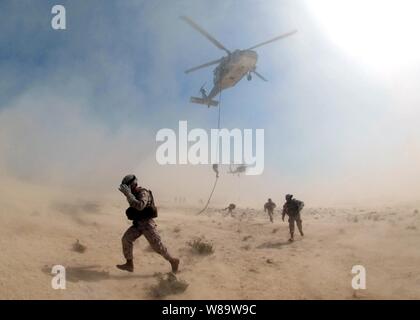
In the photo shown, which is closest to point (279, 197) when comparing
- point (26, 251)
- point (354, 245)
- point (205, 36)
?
point (205, 36)

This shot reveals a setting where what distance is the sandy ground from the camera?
654 cm

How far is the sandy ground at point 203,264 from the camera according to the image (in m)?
6.54

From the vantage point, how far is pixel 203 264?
8.54 meters

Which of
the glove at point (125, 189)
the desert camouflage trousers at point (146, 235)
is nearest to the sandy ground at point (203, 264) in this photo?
the desert camouflage trousers at point (146, 235)

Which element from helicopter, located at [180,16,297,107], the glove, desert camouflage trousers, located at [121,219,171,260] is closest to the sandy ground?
desert camouflage trousers, located at [121,219,171,260]

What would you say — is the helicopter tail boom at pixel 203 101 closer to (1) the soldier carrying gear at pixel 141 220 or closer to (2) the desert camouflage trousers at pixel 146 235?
(1) the soldier carrying gear at pixel 141 220

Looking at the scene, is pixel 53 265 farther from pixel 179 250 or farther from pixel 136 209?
pixel 179 250

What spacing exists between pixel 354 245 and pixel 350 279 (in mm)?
4359

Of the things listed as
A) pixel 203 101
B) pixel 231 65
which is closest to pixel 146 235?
pixel 231 65

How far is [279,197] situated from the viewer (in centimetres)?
9050

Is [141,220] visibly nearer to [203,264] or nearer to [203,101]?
[203,264]

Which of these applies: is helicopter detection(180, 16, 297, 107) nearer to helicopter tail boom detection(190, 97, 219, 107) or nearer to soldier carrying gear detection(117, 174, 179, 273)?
helicopter tail boom detection(190, 97, 219, 107)

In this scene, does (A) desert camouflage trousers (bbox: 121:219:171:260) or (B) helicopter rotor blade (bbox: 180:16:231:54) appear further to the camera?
(B) helicopter rotor blade (bbox: 180:16:231:54)
